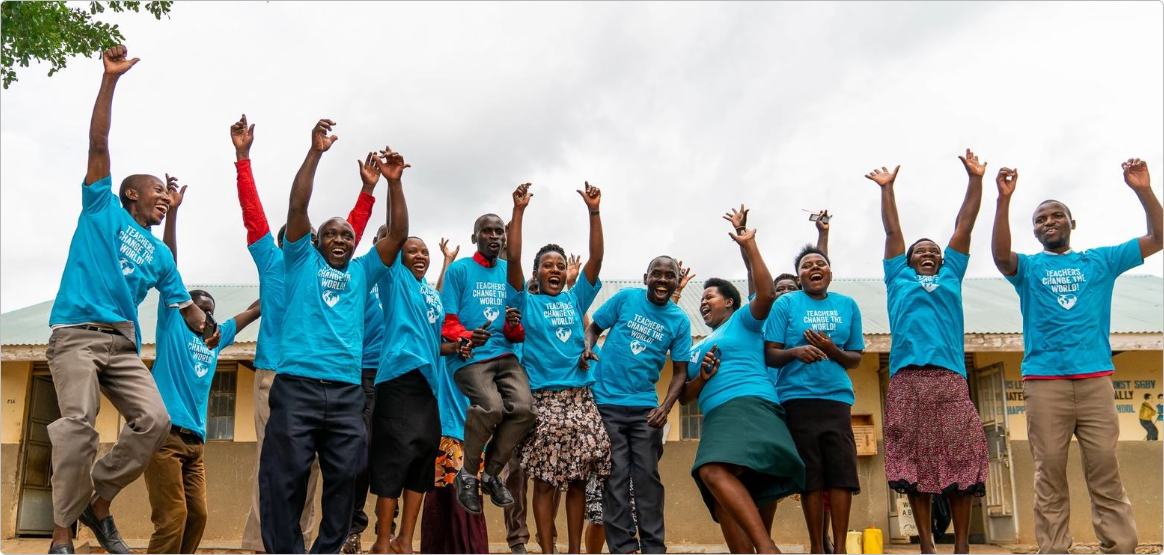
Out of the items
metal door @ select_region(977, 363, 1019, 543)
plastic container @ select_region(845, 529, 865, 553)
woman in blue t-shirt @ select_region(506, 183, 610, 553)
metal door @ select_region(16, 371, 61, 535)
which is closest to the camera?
woman in blue t-shirt @ select_region(506, 183, 610, 553)

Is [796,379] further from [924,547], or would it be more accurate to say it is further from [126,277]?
[126,277]

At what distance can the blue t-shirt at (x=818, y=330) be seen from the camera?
19.1ft

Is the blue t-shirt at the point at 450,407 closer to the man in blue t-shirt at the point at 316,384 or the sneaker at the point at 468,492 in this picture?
the sneaker at the point at 468,492

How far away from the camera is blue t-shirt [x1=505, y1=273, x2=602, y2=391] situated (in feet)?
19.1

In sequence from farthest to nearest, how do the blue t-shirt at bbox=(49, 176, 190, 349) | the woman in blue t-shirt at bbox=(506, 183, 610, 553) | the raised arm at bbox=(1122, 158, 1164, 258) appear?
the raised arm at bbox=(1122, 158, 1164, 258), the woman in blue t-shirt at bbox=(506, 183, 610, 553), the blue t-shirt at bbox=(49, 176, 190, 349)

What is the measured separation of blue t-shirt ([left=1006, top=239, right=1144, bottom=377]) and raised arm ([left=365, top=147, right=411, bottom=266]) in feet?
12.3

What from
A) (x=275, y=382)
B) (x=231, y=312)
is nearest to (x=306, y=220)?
(x=275, y=382)

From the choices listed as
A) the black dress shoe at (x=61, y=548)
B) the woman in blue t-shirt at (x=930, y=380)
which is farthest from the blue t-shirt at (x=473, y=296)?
the woman in blue t-shirt at (x=930, y=380)

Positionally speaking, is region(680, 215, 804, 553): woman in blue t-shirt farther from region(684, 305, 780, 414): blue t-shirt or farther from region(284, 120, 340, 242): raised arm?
region(284, 120, 340, 242): raised arm

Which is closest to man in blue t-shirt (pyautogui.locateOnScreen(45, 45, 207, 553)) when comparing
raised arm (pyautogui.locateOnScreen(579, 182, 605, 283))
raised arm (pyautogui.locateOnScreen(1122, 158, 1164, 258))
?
raised arm (pyautogui.locateOnScreen(579, 182, 605, 283))

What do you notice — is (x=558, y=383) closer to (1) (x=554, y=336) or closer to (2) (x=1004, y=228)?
(1) (x=554, y=336)

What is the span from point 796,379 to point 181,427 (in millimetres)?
3913

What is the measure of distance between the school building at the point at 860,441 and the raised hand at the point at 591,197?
5473 mm

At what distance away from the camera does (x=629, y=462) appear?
5852mm
